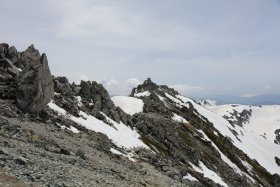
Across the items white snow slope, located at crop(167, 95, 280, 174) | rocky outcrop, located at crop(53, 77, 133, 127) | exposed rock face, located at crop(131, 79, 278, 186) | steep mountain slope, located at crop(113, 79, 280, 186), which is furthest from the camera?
white snow slope, located at crop(167, 95, 280, 174)

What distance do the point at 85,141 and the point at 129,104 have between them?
74.1m

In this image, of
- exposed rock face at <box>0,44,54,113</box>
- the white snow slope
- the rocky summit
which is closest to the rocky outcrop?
the rocky summit

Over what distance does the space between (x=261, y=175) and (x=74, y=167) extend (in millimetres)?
111768

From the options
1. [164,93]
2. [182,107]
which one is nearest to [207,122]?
[182,107]

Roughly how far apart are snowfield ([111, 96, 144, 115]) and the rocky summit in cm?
33

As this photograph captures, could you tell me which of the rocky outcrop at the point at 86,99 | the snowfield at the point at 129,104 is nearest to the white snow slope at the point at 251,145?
the snowfield at the point at 129,104

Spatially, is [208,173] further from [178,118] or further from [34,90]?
[178,118]

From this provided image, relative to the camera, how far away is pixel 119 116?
88.9 metres

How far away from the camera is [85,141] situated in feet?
177

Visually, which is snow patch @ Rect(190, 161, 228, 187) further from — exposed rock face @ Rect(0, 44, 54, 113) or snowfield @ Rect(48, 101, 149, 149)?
exposed rock face @ Rect(0, 44, 54, 113)

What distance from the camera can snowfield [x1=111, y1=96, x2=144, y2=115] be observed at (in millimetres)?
124250

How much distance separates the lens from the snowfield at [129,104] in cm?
12425

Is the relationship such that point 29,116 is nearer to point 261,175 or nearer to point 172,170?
point 172,170

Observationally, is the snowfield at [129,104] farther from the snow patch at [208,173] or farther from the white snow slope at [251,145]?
the white snow slope at [251,145]
